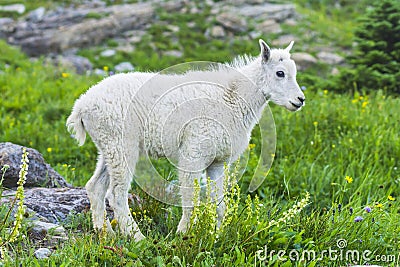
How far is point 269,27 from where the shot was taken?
16422mm

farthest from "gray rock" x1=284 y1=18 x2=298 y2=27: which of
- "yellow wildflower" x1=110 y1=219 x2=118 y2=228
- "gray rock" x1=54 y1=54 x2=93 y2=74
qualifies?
"yellow wildflower" x1=110 y1=219 x2=118 y2=228

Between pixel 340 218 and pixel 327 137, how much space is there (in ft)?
10.4

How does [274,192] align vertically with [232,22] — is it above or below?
above

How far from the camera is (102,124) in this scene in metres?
5.01

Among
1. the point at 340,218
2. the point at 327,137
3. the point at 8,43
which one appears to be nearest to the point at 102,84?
the point at 340,218

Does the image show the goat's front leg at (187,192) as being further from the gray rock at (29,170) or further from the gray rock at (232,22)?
the gray rock at (232,22)

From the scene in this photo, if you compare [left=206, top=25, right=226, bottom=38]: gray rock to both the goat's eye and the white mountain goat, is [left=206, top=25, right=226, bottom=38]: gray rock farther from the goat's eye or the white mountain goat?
the goat's eye

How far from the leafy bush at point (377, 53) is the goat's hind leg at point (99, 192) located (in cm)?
673

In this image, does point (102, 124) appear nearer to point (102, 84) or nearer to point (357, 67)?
point (102, 84)

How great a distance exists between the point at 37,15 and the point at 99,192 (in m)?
12.4

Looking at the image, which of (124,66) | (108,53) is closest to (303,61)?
(124,66)

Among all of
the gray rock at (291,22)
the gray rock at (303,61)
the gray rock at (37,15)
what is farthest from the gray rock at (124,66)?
the gray rock at (291,22)

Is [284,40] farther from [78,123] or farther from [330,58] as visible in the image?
[78,123]

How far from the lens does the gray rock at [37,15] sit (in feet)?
53.4
